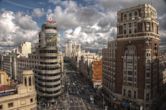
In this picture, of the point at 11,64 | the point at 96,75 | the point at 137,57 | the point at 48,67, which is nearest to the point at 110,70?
the point at 137,57

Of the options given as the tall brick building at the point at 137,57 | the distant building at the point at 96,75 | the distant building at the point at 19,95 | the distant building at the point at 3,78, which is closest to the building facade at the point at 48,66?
the tall brick building at the point at 137,57

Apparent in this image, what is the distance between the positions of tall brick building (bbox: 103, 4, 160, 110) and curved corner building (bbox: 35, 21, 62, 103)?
110 ft

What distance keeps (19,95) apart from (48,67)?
49.1 meters

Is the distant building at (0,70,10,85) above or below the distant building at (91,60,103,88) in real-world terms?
above

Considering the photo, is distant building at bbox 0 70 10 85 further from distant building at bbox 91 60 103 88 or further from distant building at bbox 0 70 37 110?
distant building at bbox 91 60 103 88

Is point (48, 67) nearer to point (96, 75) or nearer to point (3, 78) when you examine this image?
point (3, 78)

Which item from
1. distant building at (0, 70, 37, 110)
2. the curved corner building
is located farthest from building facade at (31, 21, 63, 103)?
distant building at (0, 70, 37, 110)

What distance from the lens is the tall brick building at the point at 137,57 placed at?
82812 millimetres

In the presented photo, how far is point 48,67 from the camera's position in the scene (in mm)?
106938

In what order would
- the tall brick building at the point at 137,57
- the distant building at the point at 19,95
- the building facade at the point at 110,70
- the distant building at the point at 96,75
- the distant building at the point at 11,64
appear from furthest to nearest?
the distant building at the point at 11,64, the distant building at the point at 96,75, the building facade at the point at 110,70, the tall brick building at the point at 137,57, the distant building at the point at 19,95

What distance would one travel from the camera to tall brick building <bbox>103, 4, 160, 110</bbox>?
272ft

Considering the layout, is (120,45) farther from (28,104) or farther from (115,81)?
(28,104)

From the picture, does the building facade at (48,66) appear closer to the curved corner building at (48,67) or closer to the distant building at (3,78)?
the curved corner building at (48,67)

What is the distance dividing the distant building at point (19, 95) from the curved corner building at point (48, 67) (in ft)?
148
